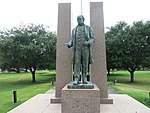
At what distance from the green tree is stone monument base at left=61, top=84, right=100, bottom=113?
23661mm

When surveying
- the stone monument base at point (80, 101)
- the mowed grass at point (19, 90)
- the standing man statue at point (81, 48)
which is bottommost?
the mowed grass at point (19, 90)

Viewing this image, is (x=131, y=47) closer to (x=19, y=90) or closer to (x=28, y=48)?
(x=28, y=48)

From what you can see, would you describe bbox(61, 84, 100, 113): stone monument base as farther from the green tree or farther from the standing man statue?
the green tree

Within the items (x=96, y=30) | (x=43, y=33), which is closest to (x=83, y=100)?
(x=96, y=30)

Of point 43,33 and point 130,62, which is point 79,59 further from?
point 43,33

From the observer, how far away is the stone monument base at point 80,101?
300 inches

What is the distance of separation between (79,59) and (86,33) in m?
0.94

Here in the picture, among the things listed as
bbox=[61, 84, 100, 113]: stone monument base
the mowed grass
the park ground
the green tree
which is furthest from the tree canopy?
bbox=[61, 84, 100, 113]: stone monument base

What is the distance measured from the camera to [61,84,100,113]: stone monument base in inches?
300

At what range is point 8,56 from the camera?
3209cm

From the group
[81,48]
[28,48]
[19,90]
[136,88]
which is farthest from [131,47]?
[81,48]

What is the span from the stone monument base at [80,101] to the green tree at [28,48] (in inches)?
932

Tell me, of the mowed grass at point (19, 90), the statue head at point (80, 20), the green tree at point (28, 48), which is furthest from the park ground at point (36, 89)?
the statue head at point (80, 20)

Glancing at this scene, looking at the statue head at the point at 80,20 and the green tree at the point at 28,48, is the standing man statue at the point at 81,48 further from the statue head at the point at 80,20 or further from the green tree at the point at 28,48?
the green tree at the point at 28,48
